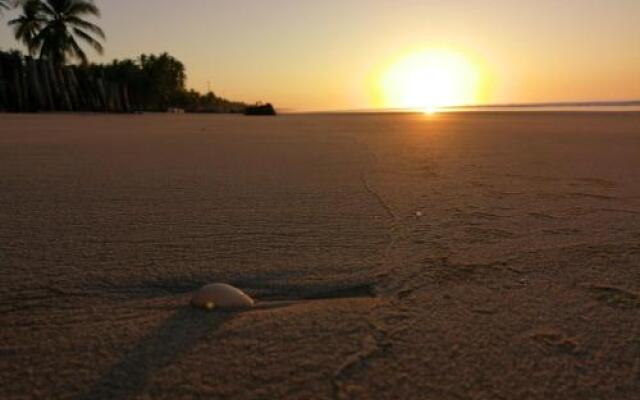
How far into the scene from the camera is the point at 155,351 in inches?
35.9

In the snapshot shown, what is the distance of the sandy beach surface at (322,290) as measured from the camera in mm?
835

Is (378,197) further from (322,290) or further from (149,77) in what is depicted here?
(149,77)

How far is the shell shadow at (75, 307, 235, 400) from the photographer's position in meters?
0.79

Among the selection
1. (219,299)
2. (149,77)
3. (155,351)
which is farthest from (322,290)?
(149,77)

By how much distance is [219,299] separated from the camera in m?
1.09

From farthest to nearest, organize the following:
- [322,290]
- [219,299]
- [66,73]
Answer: [66,73] → [322,290] → [219,299]

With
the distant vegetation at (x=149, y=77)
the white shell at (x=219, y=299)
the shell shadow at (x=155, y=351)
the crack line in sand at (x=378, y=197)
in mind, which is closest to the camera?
the shell shadow at (x=155, y=351)

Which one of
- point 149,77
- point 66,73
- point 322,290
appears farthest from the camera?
point 149,77

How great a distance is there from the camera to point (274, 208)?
6.89 feet

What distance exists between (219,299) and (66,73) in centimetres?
2069

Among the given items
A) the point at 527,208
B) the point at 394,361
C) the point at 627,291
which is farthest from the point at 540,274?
the point at 527,208

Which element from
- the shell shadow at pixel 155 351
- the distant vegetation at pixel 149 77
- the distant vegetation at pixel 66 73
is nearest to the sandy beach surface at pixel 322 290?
the shell shadow at pixel 155 351

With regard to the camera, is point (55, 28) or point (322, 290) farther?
point (55, 28)

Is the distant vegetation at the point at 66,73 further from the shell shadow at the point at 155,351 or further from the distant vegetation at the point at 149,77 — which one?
the shell shadow at the point at 155,351
